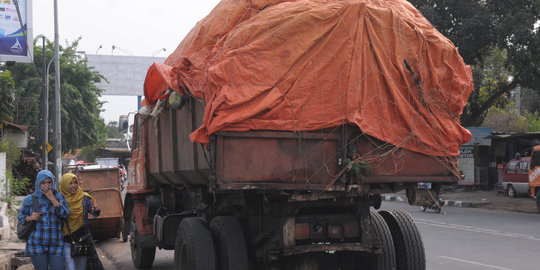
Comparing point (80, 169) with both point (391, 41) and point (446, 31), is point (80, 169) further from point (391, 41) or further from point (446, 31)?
point (446, 31)

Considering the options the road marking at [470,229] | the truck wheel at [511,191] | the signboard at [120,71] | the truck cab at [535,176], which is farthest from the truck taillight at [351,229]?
the signboard at [120,71]

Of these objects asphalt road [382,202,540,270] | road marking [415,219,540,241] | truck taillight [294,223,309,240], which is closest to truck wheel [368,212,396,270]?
truck taillight [294,223,309,240]

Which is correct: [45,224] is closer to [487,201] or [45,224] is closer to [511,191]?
[487,201]

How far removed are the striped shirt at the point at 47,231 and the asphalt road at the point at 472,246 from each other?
167 inches

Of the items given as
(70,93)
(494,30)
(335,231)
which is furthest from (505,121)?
(335,231)

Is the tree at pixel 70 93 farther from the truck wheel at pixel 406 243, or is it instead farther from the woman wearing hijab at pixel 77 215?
the truck wheel at pixel 406 243

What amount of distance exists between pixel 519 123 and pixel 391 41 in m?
38.1

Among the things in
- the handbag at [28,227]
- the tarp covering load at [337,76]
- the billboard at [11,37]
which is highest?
the billboard at [11,37]

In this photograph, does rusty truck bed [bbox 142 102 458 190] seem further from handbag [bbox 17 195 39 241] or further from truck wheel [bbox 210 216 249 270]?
handbag [bbox 17 195 39 241]

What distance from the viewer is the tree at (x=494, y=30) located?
22078mm

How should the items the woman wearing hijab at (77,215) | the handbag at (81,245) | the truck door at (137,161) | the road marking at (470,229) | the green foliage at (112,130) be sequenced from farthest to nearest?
the green foliage at (112,130) → the road marking at (470,229) → the truck door at (137,161) → the woman wearing hijab at (77,215) → the handbag at (81,245)

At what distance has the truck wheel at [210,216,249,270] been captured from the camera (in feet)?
A: 19.7

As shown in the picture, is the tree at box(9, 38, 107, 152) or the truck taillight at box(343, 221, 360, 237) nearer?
the truck taillight at box(343, 221, 360, 237)

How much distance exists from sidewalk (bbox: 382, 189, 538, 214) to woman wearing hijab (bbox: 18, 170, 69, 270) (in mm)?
18605
